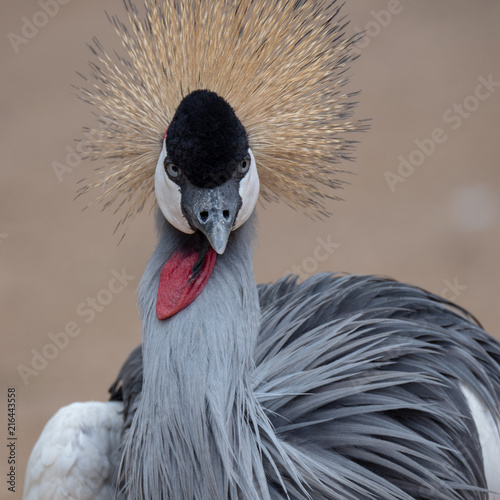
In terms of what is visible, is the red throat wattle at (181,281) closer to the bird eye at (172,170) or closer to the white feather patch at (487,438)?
the bird eye at (172,170)

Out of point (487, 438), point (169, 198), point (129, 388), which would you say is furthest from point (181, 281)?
point (487, 438)

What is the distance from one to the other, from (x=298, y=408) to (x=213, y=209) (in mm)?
327

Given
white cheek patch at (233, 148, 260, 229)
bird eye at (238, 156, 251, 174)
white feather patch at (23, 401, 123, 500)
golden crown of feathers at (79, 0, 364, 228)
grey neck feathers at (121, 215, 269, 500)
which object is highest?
golden crown of feathers at (79, 0, 364, 228)

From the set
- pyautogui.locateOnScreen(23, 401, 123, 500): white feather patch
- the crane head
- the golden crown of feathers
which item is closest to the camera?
the crane head

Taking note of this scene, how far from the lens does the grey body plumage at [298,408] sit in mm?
1092

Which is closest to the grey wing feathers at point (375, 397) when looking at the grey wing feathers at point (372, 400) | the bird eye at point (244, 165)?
the grey wing feathers at point (372, 400)

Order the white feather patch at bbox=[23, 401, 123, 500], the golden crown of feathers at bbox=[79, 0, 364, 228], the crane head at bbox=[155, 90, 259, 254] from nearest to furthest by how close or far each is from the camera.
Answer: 1. the crane head at bbox=[155, 90, 259, 254]
2. the golden crown of feathers at bbox=[79, 0, 364, 228]
3. the white feather patch at bbox=[23, 401, 123, 500]

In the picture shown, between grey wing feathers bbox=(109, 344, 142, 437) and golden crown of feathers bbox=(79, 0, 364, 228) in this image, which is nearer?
golden crown of feathers bbox=(79, 0, 364, 228)

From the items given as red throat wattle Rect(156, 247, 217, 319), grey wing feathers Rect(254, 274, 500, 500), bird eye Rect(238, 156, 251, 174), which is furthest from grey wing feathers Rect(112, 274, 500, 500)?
bird eye Rect(238, 156, 251, 174)

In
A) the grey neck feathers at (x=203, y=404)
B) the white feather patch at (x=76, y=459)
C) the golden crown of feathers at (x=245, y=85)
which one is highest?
the golden crown of feathers at (x=245, y=85)

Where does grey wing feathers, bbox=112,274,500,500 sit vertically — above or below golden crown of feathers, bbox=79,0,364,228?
below

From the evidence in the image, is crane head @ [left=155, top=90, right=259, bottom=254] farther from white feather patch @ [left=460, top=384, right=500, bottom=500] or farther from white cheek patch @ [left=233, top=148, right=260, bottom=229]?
white feather patch @ [left=460, top=384, right=500, bottom=500]

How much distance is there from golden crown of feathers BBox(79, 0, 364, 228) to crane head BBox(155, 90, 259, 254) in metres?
0.12

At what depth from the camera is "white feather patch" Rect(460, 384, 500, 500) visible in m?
1.29
